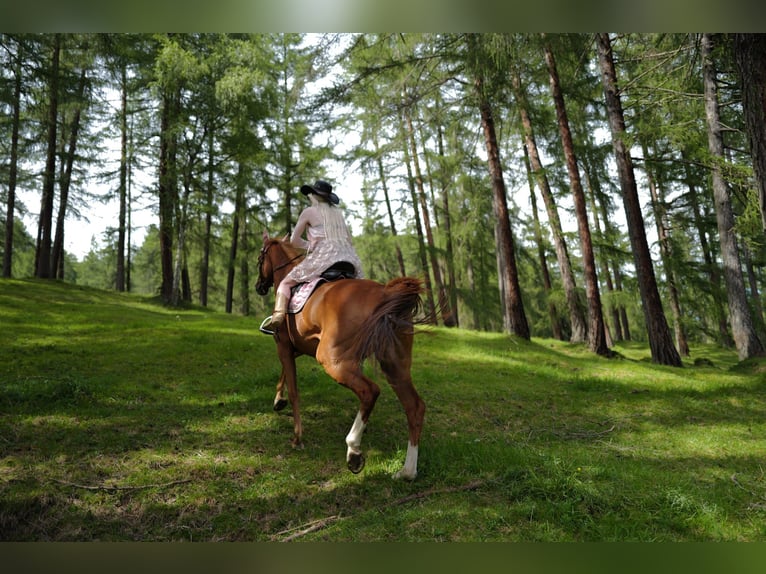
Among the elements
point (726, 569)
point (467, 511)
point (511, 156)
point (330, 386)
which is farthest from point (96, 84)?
point (726, 569)

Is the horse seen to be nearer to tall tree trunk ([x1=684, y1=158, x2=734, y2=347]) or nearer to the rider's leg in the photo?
the rider's leg

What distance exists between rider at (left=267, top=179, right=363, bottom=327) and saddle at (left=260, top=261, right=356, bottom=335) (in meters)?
0.05

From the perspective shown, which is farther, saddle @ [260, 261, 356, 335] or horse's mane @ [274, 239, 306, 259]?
horse's mane @ [274, 239, 306, 259]

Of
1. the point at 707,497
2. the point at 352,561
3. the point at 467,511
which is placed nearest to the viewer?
the point at 352,561

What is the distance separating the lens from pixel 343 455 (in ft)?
16.2

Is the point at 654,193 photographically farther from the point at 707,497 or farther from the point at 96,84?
the point at 96,84

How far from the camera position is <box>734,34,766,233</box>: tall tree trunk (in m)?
4.11

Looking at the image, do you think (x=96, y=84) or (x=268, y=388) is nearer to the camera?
(x=268, y=388)

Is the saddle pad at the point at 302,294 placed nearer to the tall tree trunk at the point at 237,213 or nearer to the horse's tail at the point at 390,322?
the horse's tail at the point at 390,322

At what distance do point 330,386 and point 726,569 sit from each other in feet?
18.8

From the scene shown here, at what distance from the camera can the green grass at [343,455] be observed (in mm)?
3518

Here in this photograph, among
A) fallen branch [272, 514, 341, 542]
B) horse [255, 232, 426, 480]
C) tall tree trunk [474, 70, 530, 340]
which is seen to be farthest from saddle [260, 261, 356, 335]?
tall tree trunk [474, 70, 530, 340]

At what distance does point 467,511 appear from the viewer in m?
3.61
